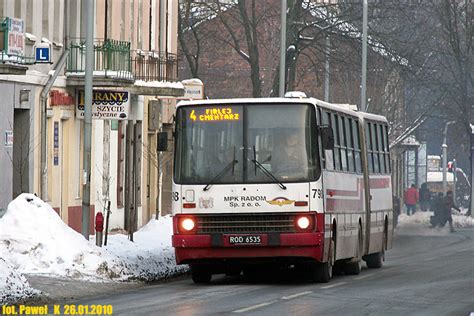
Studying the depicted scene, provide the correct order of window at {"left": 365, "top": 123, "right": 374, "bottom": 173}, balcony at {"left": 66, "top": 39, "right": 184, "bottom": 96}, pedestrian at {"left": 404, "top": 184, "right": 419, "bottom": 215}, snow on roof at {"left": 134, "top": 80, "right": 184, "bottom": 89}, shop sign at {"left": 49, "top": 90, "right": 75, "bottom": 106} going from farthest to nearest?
pedestrian at {"left": 404, "top": 184, "right": 419, "bottom": 215} → snow on roof at {"left": 134, "top": 80, "right": 184, "bottom": 89} → balcony at {"left": 66, "top": 39, "right": 184, "bottom": 96} → shop sign at {"left": 49, "top": 90, "right": 75, "bottom": 106} → window at {"left": 365, "top": 123, "right": 374, "bottom": 173}

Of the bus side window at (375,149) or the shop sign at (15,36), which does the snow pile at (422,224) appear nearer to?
the bus side window at (375,149)

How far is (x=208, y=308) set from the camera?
19.5 metres

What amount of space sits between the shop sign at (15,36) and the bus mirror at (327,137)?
6.79m

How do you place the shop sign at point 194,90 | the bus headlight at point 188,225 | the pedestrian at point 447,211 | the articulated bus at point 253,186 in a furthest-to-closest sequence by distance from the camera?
the pedestrian at point 447,211 → the shop sign at point 194,90 → the bus headlight at point 188,225 → the articulated bus at point 253,186

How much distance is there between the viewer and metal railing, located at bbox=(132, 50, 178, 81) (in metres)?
43.9

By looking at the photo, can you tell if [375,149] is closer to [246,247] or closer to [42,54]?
[42,54]

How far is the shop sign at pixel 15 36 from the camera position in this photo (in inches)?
1173

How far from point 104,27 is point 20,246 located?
57.6ft

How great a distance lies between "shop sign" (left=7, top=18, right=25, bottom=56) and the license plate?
683cm

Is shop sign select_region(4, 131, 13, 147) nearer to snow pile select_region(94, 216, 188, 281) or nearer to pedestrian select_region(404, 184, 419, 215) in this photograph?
snow pile select_region(94, 216, 188, 281)

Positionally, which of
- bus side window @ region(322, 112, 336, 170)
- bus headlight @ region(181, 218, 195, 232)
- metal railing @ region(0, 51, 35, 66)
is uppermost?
metal railing @ region(0, 51, 35, 66)

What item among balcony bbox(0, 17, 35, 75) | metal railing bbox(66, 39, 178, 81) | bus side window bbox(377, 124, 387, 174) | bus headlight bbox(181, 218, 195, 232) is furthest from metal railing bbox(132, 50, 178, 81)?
bus headlight bbox(181, 218, 195, 232)

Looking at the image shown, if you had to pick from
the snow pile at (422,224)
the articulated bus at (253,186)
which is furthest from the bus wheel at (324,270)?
the snow pile at (422,224)

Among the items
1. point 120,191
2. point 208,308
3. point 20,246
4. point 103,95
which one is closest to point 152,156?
point 120,191
